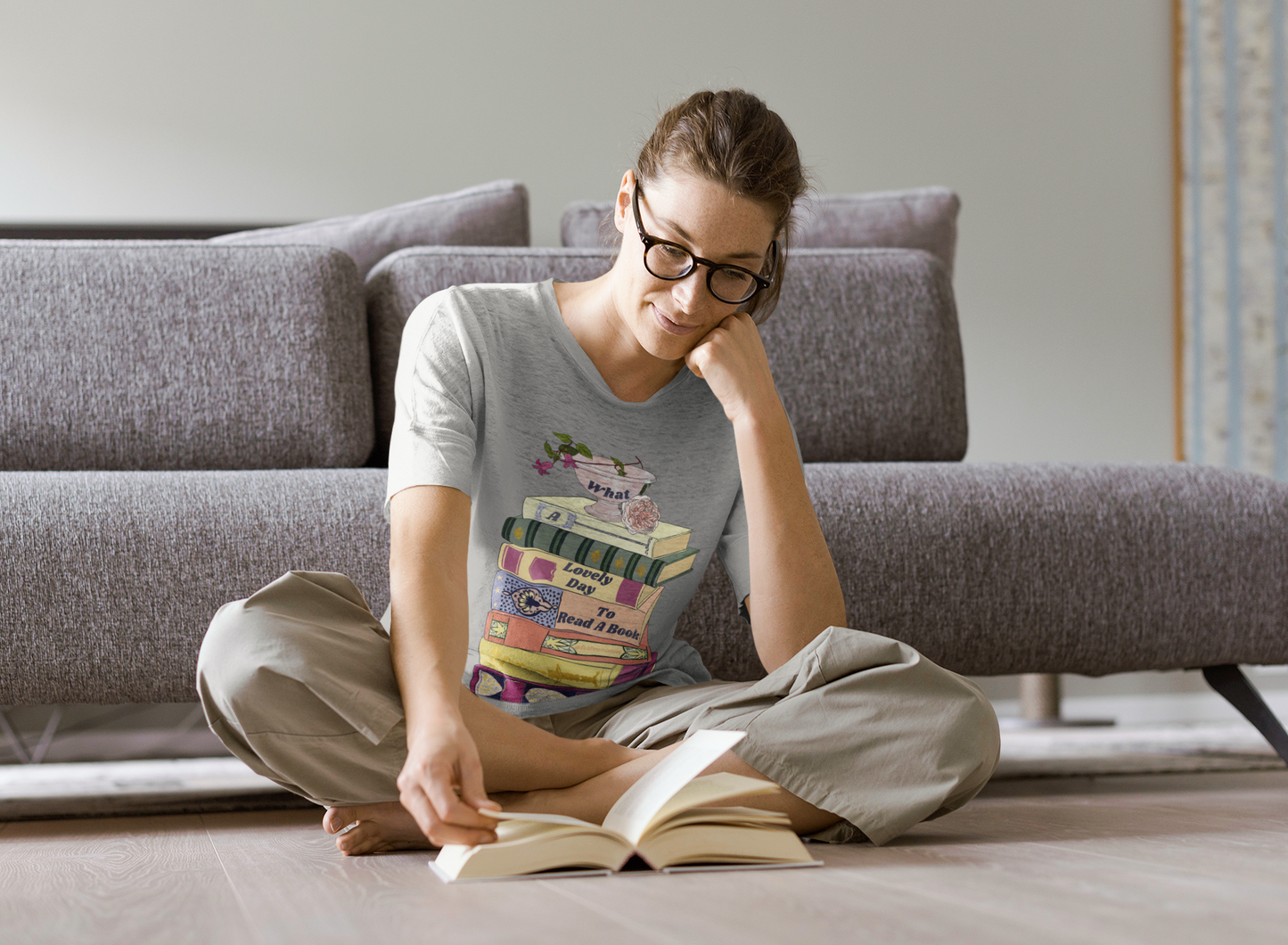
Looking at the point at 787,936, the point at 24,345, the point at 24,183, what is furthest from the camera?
the point at 24,183

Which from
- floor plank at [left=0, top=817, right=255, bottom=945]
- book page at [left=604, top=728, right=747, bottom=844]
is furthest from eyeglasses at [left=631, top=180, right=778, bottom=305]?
floor plank at [left=0, top=817, right=255, bottom=945]

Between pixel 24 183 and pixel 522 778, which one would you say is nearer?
pixel 522 778

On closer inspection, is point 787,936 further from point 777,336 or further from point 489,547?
point 777,336

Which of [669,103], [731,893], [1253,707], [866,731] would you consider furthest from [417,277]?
[669,103]

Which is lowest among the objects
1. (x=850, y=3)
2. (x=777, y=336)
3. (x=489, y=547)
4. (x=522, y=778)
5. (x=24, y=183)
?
(x=522, y=778)

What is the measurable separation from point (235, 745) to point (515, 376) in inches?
17.7

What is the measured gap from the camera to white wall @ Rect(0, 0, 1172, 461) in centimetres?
313

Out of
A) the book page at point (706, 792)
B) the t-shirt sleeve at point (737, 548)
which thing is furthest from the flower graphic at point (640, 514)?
the book page at point (706, 792)

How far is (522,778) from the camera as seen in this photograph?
43.3 inches

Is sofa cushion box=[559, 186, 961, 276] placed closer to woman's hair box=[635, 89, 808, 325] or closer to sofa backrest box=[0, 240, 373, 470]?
sofa backrest box=[0, 240, 373, 470]

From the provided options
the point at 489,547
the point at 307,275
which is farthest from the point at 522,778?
the point at 307,275

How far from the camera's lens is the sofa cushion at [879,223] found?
78.1 inches

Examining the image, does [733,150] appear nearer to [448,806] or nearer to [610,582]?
[610,582]

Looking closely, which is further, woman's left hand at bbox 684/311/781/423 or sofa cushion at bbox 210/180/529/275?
sofa cushion at bbox 210/180/529/275
